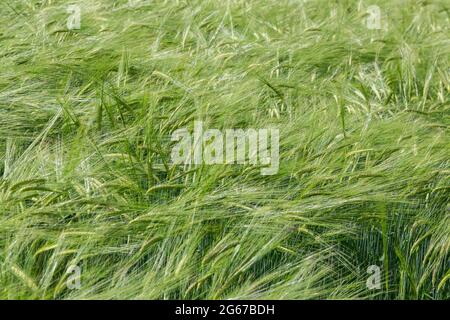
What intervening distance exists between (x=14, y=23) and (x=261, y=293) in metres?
1.62

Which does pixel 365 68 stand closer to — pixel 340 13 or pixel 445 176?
pixel 340 13

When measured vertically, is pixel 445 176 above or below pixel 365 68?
below

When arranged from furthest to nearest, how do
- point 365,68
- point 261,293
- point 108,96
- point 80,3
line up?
point 80,3, point 365,68, point 108,96, point 261,293

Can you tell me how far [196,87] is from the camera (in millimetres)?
2490

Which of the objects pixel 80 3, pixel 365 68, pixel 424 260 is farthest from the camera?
pixel 80 3

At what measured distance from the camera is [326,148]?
7.20 feet
